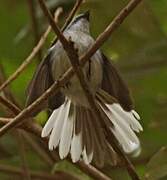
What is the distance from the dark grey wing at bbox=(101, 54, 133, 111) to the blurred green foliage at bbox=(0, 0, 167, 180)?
0.52 m

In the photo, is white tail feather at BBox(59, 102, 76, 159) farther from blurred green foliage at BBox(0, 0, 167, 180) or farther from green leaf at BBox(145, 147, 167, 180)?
blurred green foliage at BBox(0, 0, 167, 180)

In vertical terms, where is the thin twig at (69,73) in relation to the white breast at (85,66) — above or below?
above

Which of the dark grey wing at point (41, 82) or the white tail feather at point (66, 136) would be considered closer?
the dark grey wing at point (41, 82)

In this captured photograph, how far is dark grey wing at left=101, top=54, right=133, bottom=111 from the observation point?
159 cm

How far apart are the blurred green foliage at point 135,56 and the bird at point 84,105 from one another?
1.16 feet

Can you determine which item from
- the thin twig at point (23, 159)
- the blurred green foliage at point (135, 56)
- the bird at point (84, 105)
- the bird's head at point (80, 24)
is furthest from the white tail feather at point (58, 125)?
the blurred green foliage at point (135, 56)

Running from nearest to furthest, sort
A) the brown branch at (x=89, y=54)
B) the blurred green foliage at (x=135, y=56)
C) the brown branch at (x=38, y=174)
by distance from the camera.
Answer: the brown branch at (x=89, y=54)
the brown branch at (x=38, y=174)
the blurred green foliage at (x=135, y=56)

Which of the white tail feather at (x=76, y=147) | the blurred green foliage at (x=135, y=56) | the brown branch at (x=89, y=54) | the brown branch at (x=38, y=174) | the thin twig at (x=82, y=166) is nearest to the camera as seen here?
the brown branch at (x=89, y=54)

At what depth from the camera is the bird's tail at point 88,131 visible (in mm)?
1694

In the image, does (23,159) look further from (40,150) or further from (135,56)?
(135,56)

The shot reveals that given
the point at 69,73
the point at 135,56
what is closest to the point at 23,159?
the point at 69,73

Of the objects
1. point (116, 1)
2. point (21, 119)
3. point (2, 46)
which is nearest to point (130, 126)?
point (21, 119)

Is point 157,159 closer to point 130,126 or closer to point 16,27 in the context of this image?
point 130,126

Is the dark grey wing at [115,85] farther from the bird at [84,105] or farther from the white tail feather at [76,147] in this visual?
the white tail feather at [76,147]
